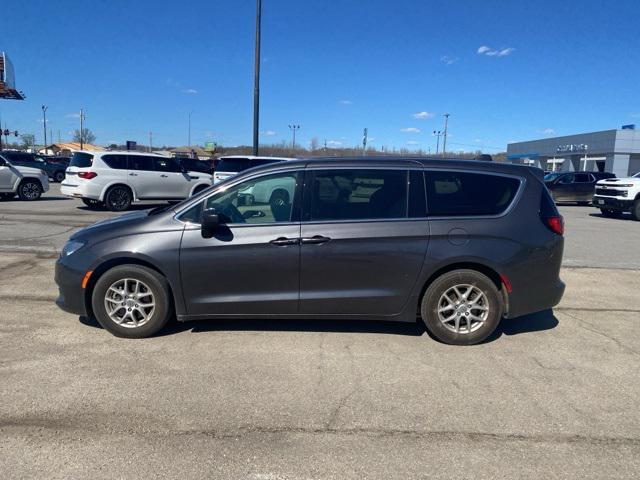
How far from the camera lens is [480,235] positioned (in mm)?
4645

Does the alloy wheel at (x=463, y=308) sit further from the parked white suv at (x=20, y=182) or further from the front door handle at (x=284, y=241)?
the parked white suv at (x=20, y=182)

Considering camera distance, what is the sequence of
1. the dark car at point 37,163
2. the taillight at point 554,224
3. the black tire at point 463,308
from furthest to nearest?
the dark car at point 37,163
the taillight at point 554,224
the black tire at point 463,308

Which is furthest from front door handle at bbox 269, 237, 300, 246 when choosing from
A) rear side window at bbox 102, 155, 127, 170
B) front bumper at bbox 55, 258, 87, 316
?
rear side window at bbox 102, 155, 127, 170

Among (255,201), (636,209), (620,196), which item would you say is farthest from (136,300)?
(636,209)

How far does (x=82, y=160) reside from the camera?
15117 mm

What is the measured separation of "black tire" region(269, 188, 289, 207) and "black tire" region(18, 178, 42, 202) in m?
16.9

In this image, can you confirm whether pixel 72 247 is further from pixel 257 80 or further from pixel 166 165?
pixel 257 80

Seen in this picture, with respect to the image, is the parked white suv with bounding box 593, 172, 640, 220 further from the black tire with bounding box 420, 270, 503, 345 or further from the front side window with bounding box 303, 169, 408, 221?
the front side window with bounding box 303, 169, 408, 221

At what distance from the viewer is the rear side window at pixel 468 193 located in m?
4.74

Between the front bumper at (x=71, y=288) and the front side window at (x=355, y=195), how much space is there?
89.6 inches

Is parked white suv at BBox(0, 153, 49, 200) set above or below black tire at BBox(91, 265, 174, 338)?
above

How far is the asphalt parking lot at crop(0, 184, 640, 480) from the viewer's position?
2.89 metres

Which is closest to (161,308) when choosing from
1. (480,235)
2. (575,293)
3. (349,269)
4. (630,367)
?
(349,269)

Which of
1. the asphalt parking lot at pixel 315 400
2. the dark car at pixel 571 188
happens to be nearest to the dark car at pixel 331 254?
the asphalt parking lot at pixel 315 400
